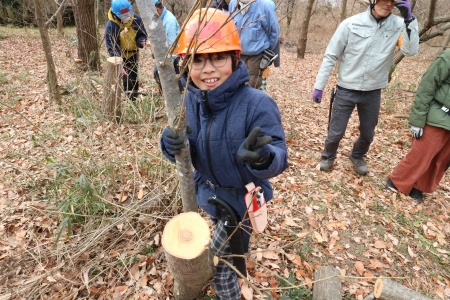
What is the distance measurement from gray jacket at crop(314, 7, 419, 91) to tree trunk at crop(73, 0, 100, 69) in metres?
5.65

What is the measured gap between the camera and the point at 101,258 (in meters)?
2.47

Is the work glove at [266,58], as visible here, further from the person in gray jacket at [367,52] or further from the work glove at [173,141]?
the work glove at [173,141]

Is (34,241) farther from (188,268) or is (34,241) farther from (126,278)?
(188,268)

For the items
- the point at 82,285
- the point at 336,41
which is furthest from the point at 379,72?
the point at 82,285

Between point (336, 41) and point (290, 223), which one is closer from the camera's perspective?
point (290, 223)

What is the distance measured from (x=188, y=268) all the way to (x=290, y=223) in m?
1.88

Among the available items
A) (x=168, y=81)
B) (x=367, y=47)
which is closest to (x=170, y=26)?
(x=367, y=47)

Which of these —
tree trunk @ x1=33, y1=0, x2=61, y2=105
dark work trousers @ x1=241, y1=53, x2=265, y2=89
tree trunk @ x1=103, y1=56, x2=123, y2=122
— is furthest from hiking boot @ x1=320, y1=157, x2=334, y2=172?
tree trunk @ x1=33, y1=0, x2=61, y2=105

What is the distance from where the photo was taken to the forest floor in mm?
2371

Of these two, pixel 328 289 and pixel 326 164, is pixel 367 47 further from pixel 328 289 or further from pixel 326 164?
pixel 328 289

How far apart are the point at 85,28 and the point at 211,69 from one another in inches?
267

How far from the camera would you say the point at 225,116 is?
5.35ft

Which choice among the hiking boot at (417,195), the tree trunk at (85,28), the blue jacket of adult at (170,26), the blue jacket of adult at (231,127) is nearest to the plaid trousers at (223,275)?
the blue jacket of adult at (231,127)

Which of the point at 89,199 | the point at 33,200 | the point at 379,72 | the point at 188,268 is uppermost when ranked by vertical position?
the point at 379,72
